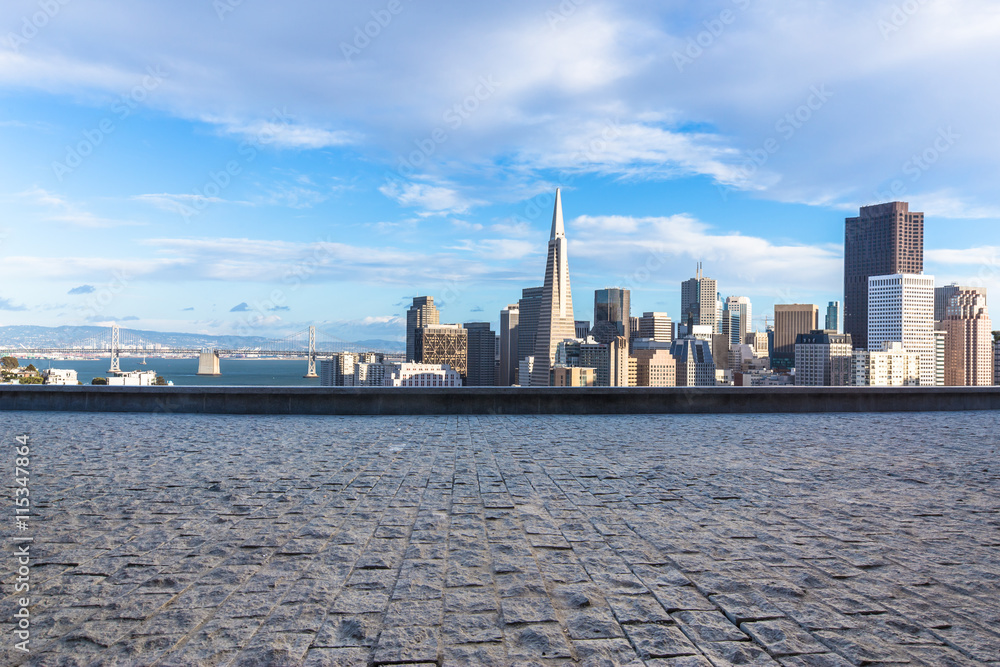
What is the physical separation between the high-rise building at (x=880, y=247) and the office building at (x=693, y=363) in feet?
146

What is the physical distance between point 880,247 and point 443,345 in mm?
93422

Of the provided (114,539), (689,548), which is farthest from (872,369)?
(114,539)

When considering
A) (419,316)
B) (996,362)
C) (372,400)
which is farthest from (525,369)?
(372,400)

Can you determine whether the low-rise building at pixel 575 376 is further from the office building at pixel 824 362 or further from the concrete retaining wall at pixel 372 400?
the concrete retaining wall at pixel 372 400

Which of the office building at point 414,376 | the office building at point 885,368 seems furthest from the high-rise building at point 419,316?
the office building at point 885,368

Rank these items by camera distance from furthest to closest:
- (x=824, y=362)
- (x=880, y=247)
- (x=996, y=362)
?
(x=880, y=247) → (x=824, y=362) → (x=996, y=362)

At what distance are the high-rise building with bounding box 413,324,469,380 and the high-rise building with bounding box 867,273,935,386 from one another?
2864 cm

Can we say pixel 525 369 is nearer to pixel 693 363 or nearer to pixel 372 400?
pixel 693 363

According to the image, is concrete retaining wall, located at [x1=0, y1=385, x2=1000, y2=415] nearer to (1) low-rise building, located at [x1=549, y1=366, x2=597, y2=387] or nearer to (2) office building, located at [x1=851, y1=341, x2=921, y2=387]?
(1) low-rise building, located at [x1=549, y1=366, x2=597, y2=387]

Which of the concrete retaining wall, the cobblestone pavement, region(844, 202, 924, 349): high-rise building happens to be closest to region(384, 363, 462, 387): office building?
the concrete retaining wall

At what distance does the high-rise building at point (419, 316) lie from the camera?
130 ft

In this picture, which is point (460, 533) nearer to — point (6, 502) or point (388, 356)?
point (6, 502)

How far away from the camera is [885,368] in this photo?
103ft

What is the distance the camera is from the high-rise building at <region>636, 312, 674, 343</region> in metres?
79.9
